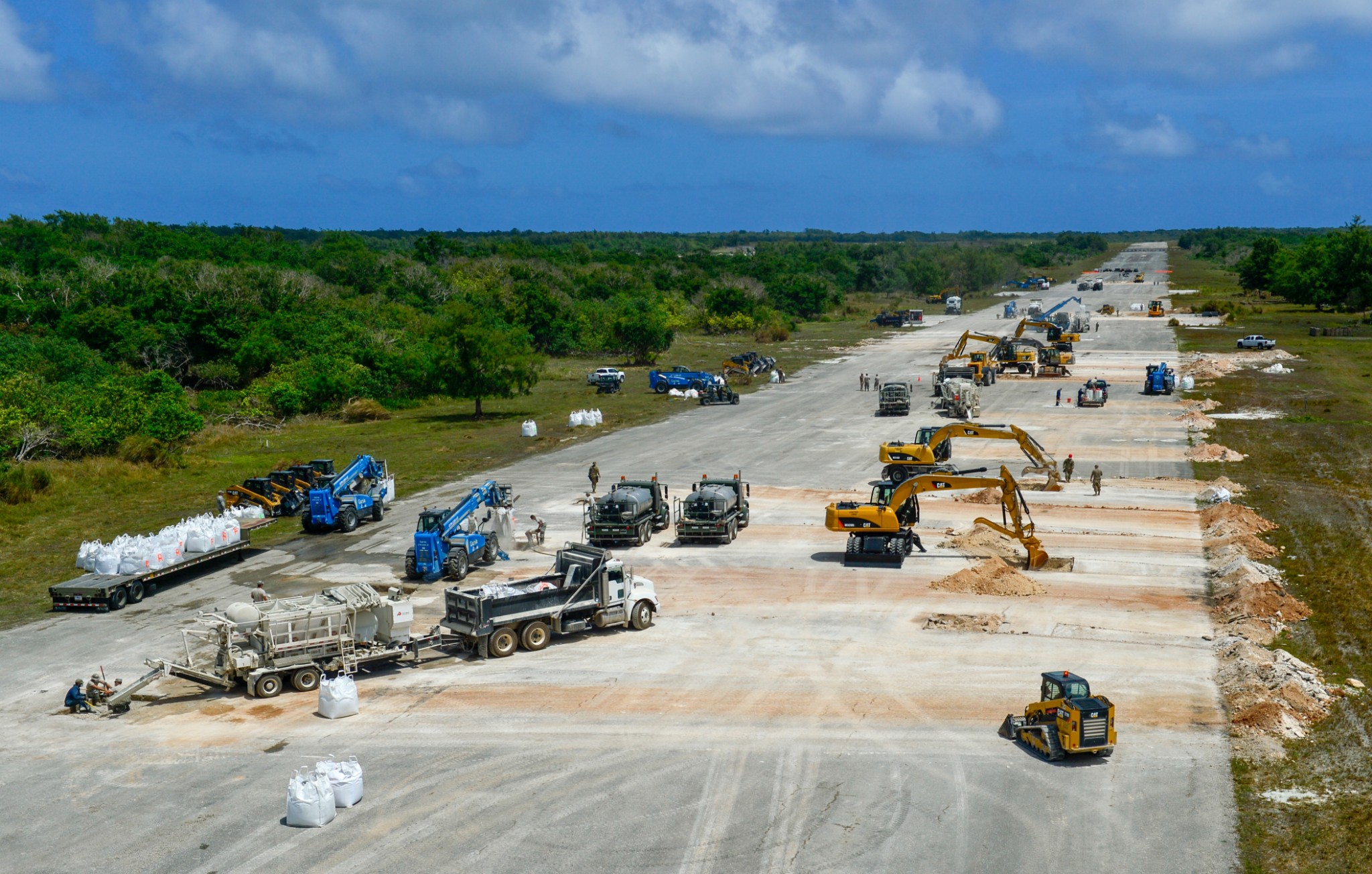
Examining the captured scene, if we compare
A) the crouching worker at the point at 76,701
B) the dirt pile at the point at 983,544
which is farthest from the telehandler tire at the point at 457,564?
the dirt pile at the point at 983,544

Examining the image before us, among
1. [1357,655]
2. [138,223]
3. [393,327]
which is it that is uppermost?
[138,223]

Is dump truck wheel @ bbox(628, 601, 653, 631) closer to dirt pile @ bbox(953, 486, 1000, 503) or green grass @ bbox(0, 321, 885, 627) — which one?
green grass @ bbox(0, 321, 885, 627)

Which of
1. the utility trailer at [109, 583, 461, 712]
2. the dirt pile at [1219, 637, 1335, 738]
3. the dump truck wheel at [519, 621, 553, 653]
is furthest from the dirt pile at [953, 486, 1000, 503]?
the utility trailer at [109, 583, 461, 712]

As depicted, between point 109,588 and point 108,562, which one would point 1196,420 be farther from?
point 109,588

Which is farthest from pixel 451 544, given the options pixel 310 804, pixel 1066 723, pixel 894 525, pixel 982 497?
pixel 982 497

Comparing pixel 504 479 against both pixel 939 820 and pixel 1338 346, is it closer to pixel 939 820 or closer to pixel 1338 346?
pixel 939 820

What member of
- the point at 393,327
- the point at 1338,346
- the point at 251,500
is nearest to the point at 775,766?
the point at 251,500
